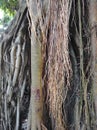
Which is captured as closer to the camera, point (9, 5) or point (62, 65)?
point (62, 65)

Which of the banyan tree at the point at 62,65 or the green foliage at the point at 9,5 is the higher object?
the green foliage at the point at 9,5

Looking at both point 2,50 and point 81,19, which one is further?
point 2,50

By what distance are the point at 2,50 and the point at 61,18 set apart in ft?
2.62

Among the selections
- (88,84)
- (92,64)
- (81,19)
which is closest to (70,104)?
(88,84)

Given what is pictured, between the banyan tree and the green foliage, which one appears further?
the green foliage

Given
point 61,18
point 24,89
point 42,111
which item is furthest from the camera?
point 24,89

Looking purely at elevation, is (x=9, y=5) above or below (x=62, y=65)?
above

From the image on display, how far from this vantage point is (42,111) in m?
2.30

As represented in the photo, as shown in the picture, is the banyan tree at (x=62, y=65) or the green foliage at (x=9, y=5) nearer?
the banyan tree at (x=62, y=65)

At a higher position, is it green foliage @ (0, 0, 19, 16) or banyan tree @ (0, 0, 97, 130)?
green foliage @ (0, 0, 19, 16)

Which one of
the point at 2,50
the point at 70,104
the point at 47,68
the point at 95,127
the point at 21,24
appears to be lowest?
the point at 95,127

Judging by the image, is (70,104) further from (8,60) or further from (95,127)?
(8,60)

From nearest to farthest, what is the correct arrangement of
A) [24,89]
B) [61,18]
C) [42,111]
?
[61,18], [42,111], [24,89]

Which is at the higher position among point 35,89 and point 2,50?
point 2,50
